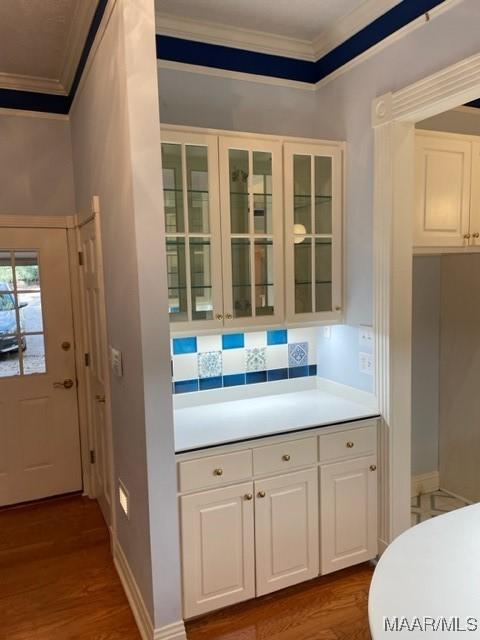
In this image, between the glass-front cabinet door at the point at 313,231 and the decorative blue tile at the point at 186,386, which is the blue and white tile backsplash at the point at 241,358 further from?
the glass-front cabinet door at the point at 313,231

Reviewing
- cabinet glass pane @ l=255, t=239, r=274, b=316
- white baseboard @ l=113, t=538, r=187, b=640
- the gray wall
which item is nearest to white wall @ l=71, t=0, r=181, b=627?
white baseboard @ l=113, t=538, r=187, b=640

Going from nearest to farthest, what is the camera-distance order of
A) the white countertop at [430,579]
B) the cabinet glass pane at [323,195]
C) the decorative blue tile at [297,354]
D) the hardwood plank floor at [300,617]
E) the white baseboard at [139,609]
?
the white countertop at [430,579]
the white baseboard at [139,609]
the hardwood plank floor at [300,617]
the cabinet glass pane at [323,195]
the decorative blue tile at [297,354]

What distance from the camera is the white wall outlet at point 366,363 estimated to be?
252 cm

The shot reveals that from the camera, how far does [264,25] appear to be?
99.3 inches

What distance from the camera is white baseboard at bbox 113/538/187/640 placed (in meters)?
1.96

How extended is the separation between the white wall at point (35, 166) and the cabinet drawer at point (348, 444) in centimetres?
235

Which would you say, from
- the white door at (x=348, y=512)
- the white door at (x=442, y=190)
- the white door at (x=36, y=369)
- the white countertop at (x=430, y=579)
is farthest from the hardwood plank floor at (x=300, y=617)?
→ the white door at (x=442, y=190)

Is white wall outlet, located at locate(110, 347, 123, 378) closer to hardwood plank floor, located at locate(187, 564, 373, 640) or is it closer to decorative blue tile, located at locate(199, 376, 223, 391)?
decorative blue tile, located at locate(199, 376, 223, 391)

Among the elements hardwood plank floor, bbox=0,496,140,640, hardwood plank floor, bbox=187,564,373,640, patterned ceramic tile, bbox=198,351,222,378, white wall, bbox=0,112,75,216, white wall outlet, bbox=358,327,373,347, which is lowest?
hardwood plank floor, bbox=0,496,140,640

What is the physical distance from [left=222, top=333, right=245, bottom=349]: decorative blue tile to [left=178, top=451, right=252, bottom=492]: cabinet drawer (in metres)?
0.77

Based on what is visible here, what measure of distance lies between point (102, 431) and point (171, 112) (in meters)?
1.96

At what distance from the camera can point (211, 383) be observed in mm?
2725

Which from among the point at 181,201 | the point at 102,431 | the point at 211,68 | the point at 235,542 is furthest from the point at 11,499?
the point at 211,68

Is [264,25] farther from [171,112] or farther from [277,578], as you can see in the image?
[277,578]
